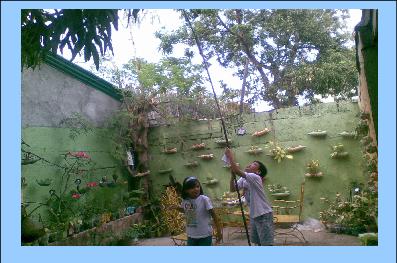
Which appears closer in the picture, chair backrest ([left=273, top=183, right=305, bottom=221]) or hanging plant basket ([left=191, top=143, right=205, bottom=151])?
chair backrest ([left=273, top=183, right=305, bottom=221])

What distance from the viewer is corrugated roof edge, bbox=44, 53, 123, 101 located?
5.41 m

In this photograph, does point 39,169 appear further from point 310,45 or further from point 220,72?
point 310,45

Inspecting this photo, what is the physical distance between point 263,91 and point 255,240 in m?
4.71

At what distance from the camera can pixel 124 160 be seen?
623cm

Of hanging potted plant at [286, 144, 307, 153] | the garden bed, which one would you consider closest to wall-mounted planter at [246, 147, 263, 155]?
hanging potted plant at [286, 144, 307, 153]

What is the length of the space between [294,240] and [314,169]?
1015 millimetres

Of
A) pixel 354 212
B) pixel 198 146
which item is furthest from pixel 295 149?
pixel 198 146

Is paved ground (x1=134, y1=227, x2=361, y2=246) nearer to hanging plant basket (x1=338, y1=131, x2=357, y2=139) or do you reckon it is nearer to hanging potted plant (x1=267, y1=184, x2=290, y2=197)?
hanging potted plant (x1=267, y1=184, x2=290, y2=197)

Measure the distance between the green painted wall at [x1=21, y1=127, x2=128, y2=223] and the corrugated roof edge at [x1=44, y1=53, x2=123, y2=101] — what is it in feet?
2.00

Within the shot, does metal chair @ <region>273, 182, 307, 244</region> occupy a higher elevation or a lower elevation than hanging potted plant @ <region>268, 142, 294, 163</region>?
lower

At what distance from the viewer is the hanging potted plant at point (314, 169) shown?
5.44 metres

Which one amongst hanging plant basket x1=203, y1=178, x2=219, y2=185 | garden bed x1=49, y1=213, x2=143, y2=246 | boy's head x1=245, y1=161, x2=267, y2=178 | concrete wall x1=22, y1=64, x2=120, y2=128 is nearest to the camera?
boy's head x1=245, y1=161, x2=267, y2=178

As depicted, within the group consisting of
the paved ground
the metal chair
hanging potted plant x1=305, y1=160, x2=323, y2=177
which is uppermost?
hanging potted plant x1=305, y1=160, x2=323, y2=177

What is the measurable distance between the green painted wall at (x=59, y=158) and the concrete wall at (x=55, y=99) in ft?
0.47
